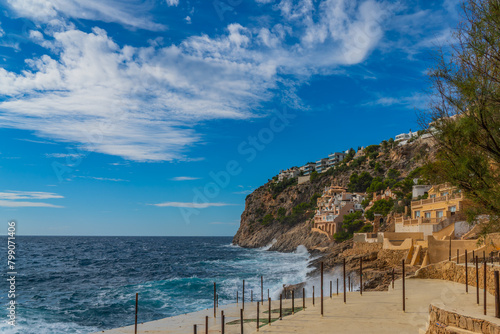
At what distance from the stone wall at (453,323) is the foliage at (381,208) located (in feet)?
176

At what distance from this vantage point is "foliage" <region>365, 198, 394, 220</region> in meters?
62.0

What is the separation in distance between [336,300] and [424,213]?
25018 millimetres

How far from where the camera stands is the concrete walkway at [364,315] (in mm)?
15617

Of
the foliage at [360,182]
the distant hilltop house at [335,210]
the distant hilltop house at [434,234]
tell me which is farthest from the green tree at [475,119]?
the foliage at [360,182]

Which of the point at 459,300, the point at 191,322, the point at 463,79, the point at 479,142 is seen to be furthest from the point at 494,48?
the point at 191,322

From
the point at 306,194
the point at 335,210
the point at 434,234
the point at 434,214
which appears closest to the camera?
the point at 434,234

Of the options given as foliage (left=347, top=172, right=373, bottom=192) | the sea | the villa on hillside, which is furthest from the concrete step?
foliage (left=347, top=172, right=373, bottom=192)

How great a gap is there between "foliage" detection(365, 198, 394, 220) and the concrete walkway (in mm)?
37917

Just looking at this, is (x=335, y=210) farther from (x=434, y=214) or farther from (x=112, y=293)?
(x=112, y=293)

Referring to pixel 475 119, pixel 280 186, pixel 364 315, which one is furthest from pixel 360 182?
pixel 475 119

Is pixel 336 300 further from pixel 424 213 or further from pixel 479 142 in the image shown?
pixel 424 213

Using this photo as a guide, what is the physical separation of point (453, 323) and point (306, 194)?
322ft

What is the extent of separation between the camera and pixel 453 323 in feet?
32.4

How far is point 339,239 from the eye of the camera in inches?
2653
